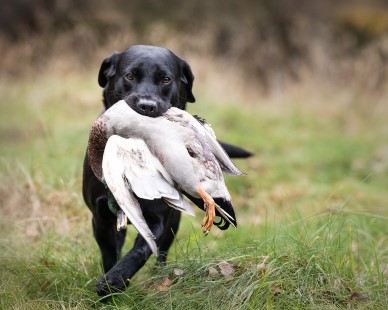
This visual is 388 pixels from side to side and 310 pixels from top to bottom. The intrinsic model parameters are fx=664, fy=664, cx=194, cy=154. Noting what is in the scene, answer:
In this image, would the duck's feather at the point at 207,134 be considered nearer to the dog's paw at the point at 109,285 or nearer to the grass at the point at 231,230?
the grass at the point at 231,230

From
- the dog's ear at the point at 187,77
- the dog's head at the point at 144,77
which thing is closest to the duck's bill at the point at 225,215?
the dog's head at the point at 144,77

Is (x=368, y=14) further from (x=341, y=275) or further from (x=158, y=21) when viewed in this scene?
(x=341, y=275)

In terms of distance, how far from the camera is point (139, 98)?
3.00 m

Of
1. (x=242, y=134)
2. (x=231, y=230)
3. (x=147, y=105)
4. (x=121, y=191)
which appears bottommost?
(x=242, y=134)

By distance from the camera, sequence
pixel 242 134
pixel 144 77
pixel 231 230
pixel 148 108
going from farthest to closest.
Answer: pixel 242 134
pixel 231 230
pixel 144 77
pixel 148 108

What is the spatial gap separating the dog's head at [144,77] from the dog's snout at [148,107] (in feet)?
0.19

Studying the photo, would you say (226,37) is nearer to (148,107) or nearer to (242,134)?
(242,134)

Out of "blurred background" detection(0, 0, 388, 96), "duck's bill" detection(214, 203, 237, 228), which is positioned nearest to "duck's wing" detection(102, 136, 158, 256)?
"duck's bill" detection(214, 203, 237, 228)

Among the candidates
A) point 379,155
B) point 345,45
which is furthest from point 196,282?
point 345,45

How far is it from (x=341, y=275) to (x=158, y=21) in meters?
10.2

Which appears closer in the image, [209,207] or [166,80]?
[209,207]

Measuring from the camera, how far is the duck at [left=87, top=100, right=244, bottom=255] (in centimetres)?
241

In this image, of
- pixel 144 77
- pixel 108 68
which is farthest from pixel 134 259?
pixel 108 68

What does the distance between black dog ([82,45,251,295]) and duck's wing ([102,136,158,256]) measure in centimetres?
45
